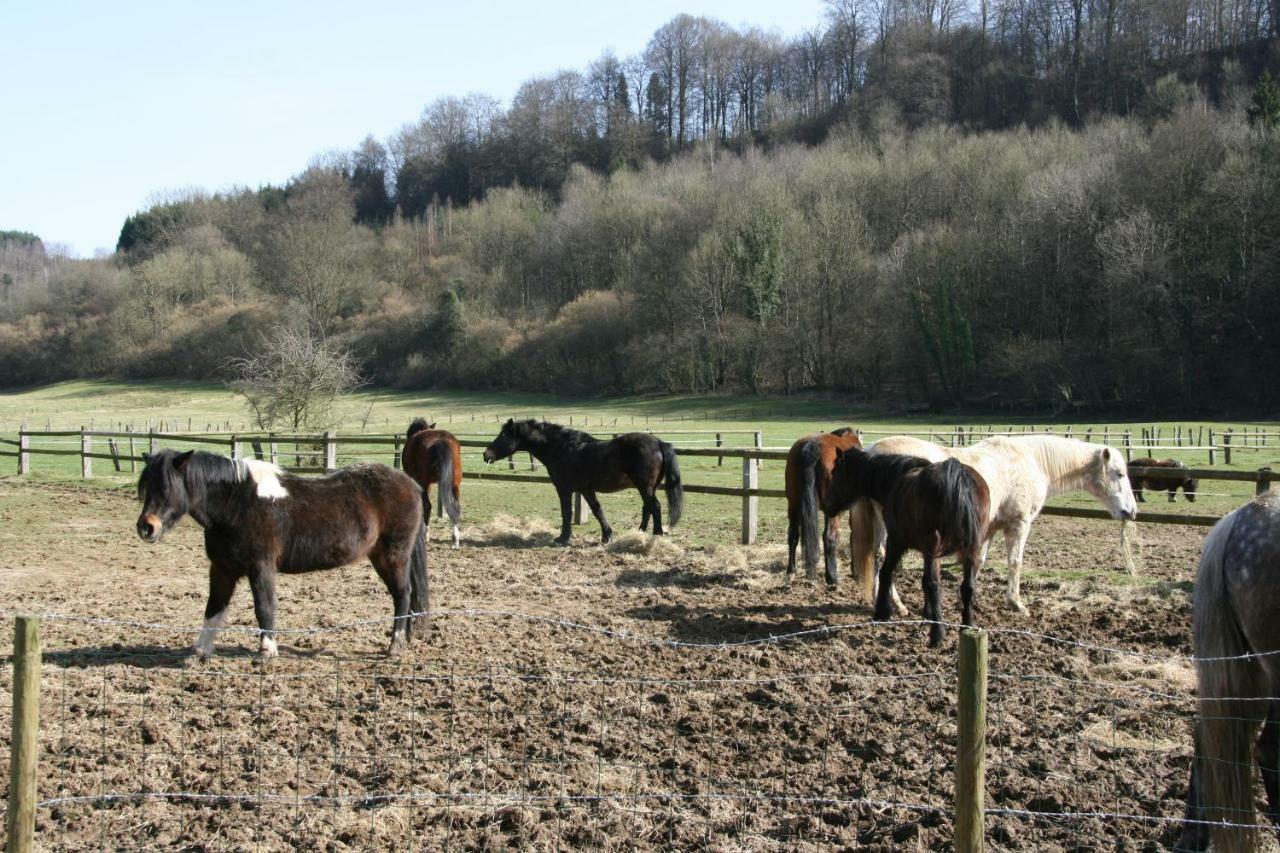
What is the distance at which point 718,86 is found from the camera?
86625 mm

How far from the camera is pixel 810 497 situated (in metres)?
8.90

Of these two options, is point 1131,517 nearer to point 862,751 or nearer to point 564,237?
point 862,751

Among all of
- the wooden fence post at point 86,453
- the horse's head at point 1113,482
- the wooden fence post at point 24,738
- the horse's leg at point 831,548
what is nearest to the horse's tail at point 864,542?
the horse's leg at point 831,548

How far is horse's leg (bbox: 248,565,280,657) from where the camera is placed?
6134 millimetres

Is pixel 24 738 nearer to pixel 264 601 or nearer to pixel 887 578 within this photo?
pixel 264 601

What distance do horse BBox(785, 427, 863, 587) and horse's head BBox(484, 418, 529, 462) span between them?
4165 millimetres

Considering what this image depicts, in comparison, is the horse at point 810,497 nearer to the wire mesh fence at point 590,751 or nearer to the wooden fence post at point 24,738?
the wire mesh fence at point 590,751

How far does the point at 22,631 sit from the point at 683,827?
2.46 m

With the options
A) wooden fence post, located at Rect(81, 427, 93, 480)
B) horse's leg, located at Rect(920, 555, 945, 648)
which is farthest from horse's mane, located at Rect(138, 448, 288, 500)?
wooden fence post, located at Rect(81, 427, 93, 480)

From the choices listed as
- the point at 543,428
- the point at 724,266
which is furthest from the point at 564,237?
the point at 543,428

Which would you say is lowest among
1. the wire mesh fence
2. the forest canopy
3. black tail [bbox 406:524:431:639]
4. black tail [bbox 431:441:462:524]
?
the wire mesh fence

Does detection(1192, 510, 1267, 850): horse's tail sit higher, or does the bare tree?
the bare tree

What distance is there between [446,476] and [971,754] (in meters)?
8.53

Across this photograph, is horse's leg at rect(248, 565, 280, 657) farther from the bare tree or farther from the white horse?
the bare tree
